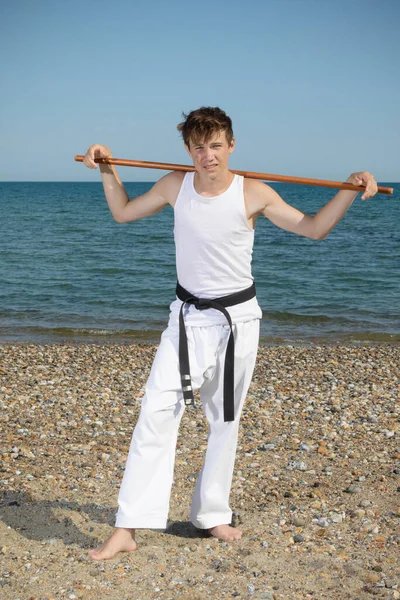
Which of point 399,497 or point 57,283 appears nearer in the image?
point 399,497

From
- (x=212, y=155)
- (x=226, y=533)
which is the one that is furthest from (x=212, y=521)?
(x=212, y=155)

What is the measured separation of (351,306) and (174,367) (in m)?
13.0

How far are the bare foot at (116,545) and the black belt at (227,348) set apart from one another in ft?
2.67

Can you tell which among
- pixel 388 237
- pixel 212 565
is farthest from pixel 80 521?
pixel 388 237

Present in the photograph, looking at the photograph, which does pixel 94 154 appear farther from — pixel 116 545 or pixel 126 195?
pixel 116 545

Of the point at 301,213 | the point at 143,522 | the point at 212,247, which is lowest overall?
the point at 143,522

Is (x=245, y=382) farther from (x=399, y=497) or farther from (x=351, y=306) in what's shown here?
(x=351, y=306)

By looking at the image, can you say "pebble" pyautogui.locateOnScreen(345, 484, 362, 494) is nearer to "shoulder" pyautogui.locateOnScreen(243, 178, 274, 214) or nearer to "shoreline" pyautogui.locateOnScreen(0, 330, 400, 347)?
"shoulder" pyautogui.locateOnScreen(243, 178, 274, 214)

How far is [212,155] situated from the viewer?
3484 millimetres

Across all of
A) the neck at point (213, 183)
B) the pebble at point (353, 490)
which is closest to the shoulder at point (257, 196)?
the neck at point (213, 183)

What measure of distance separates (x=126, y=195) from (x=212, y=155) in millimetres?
637

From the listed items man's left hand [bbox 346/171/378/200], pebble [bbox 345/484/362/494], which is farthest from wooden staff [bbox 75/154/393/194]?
pebble [bbox 345/484/362/494]

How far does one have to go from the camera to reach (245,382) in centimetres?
383

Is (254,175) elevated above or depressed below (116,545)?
above
